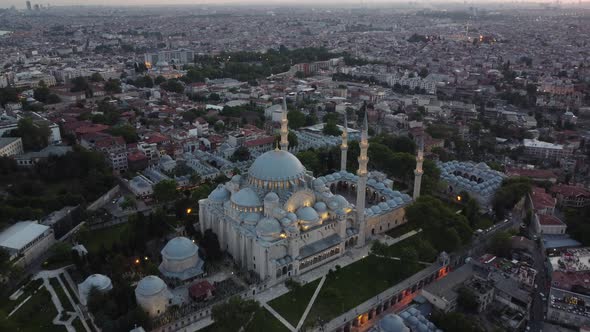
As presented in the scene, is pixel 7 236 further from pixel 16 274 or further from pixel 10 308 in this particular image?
pixel 10 308

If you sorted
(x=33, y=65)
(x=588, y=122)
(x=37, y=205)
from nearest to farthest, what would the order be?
(x=37, y=205)
(x=588, y=122)
(x=33, y=65)

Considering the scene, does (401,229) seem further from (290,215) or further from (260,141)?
(260,141)

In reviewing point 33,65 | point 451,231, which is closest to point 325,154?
point 451,231

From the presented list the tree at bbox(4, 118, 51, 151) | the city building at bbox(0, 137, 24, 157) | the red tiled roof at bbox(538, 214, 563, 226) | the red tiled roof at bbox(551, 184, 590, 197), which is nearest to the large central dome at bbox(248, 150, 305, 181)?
the red tiled roof at bbox(538, 214, 563, 226)

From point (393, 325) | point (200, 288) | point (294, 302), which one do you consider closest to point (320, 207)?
point (294, 302)

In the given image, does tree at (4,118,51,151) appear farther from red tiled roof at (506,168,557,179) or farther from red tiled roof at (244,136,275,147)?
red tiled roof at (506,168,557,179)

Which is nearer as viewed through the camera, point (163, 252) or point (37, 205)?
point (163, 252)
